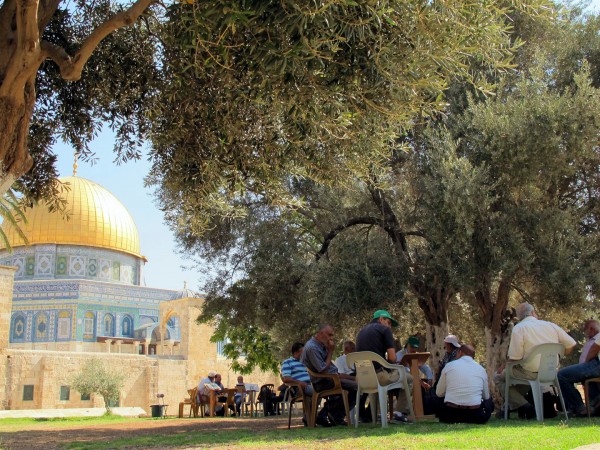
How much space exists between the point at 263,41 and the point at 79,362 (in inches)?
1067

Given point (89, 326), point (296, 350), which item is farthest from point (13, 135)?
point (89, 326)

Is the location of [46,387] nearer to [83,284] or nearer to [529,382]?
[83,284]

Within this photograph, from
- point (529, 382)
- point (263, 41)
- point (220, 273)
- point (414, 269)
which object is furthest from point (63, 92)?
point (220, 273)

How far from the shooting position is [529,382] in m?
7.38

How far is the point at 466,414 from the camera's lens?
705cm

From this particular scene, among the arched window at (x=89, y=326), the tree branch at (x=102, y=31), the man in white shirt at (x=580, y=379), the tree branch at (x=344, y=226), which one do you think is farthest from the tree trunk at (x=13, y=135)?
the arched window at (x=89, y=326)

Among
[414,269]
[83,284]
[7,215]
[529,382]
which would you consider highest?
[83,284]

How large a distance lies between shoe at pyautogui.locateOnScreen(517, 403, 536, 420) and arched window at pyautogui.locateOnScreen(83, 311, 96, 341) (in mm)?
Answer: 36703

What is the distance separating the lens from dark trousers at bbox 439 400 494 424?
7.04 metres

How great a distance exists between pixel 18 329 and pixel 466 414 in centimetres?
3848

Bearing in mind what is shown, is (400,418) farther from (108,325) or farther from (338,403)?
(108,325)

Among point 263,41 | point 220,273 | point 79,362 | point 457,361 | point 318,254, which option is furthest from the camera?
point 79,362

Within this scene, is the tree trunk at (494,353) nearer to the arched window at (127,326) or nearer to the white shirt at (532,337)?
the white shirt at (532,337)

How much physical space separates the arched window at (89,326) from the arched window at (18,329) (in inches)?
140
